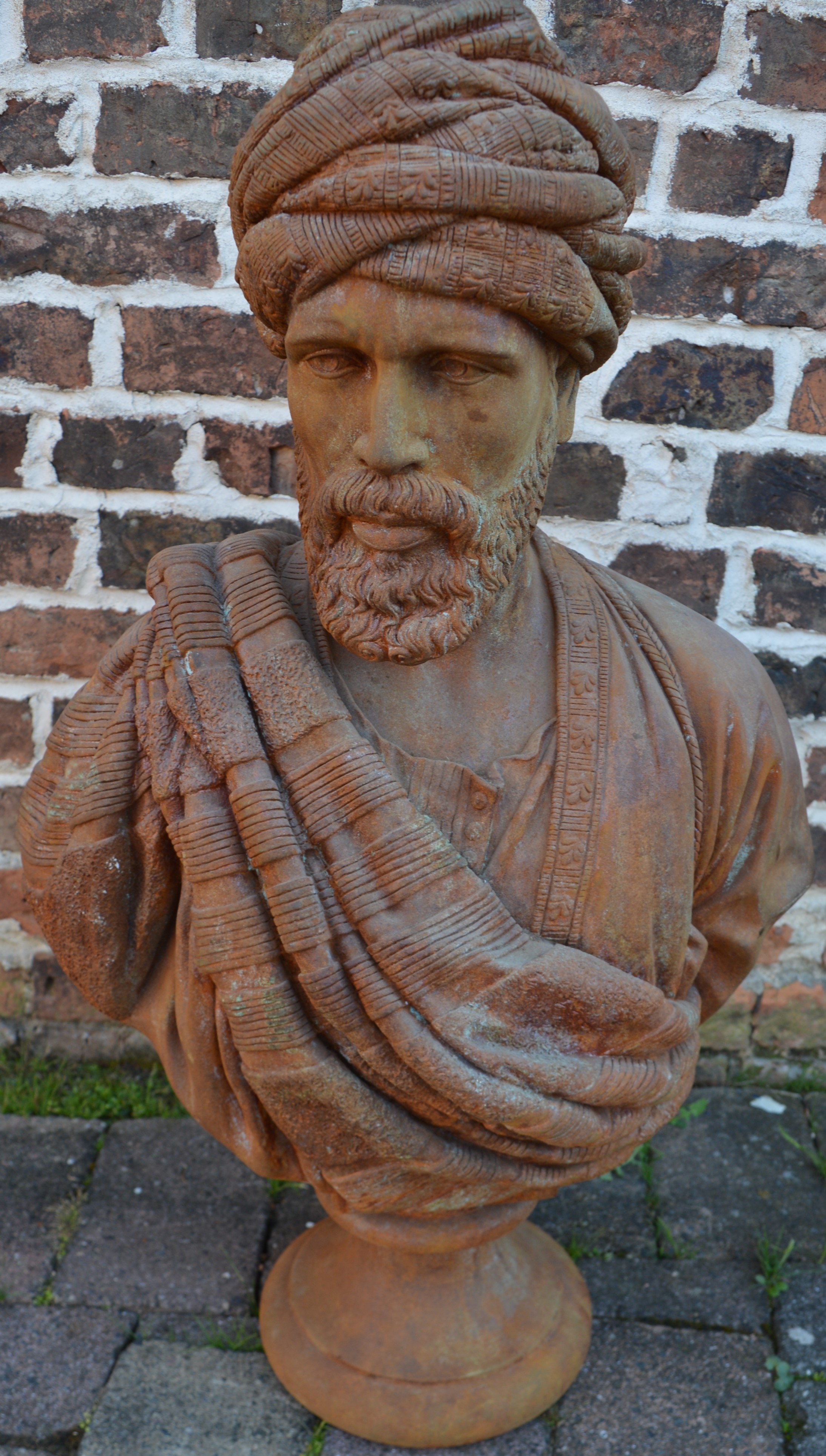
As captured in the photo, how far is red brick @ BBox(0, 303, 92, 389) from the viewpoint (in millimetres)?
2736

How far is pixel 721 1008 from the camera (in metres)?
3.18

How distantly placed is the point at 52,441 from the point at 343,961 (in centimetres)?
170

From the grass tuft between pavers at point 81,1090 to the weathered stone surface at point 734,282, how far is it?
2.31 m

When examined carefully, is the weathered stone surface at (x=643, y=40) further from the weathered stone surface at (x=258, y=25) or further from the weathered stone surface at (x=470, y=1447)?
the weathered stone surface at (x=470, y=1447)

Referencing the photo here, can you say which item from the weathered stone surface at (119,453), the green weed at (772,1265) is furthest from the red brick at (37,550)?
the green weed at (772,1265)

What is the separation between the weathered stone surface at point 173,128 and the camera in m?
2.59

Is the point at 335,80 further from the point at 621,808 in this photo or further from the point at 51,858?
the point at 51,858

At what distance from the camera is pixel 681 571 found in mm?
2912

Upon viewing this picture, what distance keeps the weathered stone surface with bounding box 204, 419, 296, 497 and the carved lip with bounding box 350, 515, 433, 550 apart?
4.12 feet

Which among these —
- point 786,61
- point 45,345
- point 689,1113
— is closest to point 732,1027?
point 689,1113

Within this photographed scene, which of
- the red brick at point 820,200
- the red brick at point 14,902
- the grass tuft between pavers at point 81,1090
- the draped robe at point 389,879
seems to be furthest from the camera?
the red brick at point 14,902

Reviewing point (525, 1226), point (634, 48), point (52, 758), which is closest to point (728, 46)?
point (634, 48)

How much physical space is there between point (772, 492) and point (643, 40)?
1.04m

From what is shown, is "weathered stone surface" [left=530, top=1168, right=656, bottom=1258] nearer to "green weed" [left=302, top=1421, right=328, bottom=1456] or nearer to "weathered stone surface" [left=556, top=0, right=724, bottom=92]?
"green weed" [left=302, top=1421, right=328, bottom=1456]
